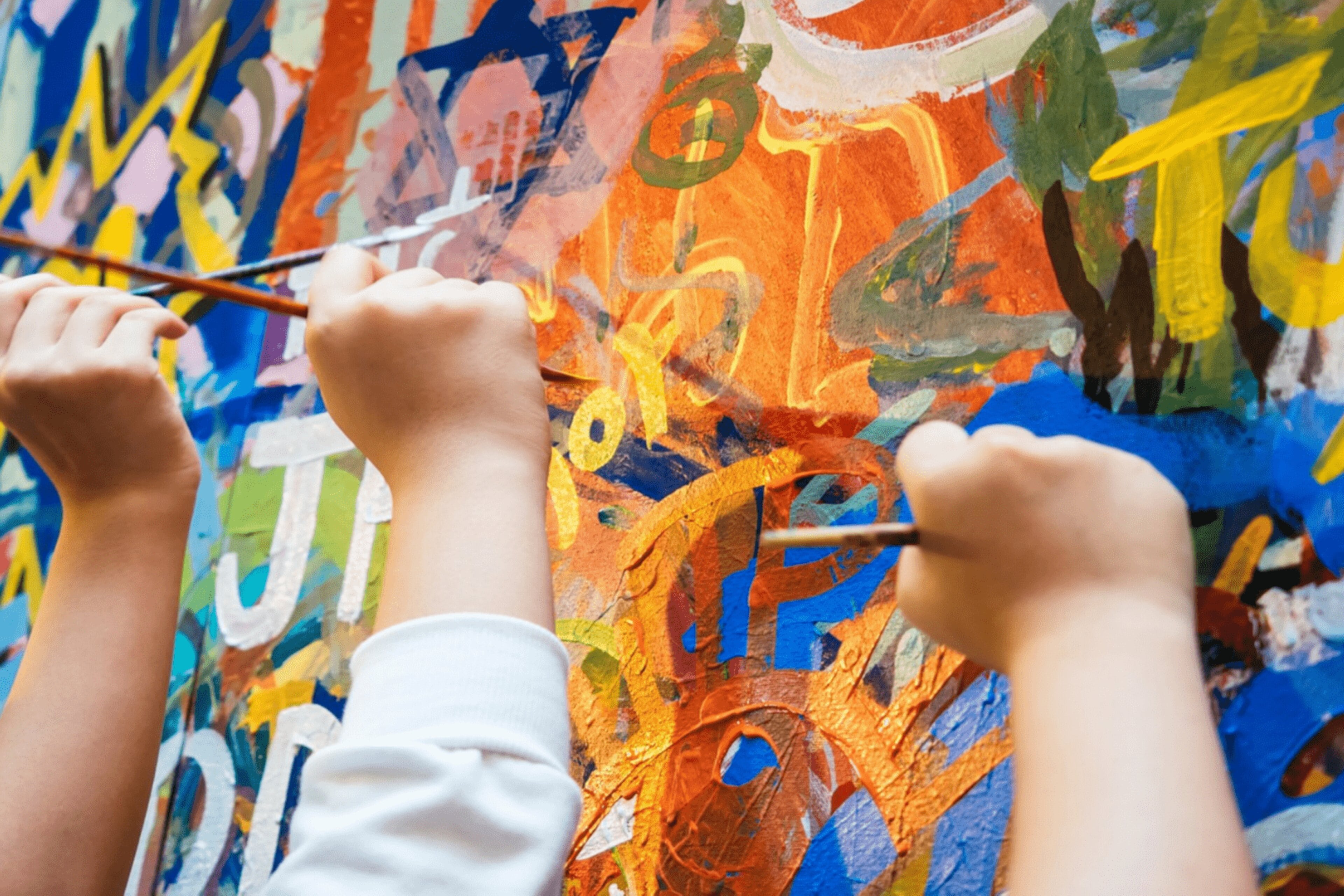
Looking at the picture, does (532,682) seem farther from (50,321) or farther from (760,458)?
(50,321)

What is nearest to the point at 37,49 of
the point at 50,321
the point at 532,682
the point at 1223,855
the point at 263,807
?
the point at 50,321

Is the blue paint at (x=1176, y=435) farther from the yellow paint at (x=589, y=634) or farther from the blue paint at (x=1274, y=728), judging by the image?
the yellow paint at (x=589, y=634)

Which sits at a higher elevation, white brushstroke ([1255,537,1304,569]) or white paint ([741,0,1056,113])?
white paint ([741,0,1056,113])

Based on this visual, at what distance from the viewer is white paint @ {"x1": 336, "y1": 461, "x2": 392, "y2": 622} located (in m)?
0.84

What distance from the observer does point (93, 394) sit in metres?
0.62

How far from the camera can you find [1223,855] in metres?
0.32

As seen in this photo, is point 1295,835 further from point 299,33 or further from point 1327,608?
point 299,33

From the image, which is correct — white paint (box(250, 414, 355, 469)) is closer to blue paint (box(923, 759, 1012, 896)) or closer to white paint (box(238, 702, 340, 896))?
white paint (box(238, 702, 340, 896))

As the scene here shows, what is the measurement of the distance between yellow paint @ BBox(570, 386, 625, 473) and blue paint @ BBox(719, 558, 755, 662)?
0.48 ft

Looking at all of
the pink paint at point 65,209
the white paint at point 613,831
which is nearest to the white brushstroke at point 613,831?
the white paint at point 613,831

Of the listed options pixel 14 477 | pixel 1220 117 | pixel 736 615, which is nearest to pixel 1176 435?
pixel 1220 117

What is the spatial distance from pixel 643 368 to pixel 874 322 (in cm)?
18

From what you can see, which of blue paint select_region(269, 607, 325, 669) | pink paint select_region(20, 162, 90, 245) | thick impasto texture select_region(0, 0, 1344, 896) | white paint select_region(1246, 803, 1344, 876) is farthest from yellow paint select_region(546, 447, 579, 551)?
pink paint select_region(20, 162, 90, 245)

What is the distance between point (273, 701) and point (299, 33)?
699 mm
